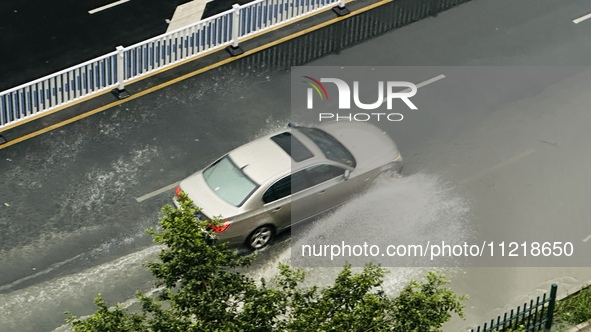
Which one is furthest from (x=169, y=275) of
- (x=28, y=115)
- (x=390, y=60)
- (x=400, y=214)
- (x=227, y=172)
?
(x=390, y=60)

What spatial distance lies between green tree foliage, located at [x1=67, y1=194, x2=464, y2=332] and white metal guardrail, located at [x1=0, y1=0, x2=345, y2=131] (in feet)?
32.4

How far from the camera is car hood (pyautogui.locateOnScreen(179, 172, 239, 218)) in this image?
2370 centimetres

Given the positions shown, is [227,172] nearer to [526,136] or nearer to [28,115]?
[28,115]

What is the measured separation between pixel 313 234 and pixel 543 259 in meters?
4.42

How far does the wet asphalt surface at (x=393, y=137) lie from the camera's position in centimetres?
2394

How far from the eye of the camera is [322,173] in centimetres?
2459

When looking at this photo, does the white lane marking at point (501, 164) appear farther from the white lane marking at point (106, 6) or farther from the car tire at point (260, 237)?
the white lane marking at point (106, 6)

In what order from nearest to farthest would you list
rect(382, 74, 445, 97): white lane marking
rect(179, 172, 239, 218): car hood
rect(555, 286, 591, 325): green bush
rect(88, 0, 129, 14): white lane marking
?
rect(555, 286, 591, 325): green bush
rect(179, 172, 239, 218): car hood
rect(382, 74, 445, 97): white lane marking
rect(88, 0, 129, 14): white lane marking

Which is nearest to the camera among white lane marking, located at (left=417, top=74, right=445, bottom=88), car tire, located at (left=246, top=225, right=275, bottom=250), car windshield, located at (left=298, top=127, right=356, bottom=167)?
car tire, located at (left=246, top=225, right=275, bottom=250)

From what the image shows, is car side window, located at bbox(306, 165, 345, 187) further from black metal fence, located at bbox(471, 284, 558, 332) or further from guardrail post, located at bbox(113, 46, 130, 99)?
guardrail post, located at bbox(113, 46, 130, 99)

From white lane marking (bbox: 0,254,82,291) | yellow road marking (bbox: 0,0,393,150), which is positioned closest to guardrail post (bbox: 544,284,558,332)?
white lane marking (bbox: 0,254,82,291)

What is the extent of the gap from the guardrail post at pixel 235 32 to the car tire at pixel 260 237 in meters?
6.09

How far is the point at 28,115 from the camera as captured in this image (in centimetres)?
2692

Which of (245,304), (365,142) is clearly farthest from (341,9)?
(245,304)
